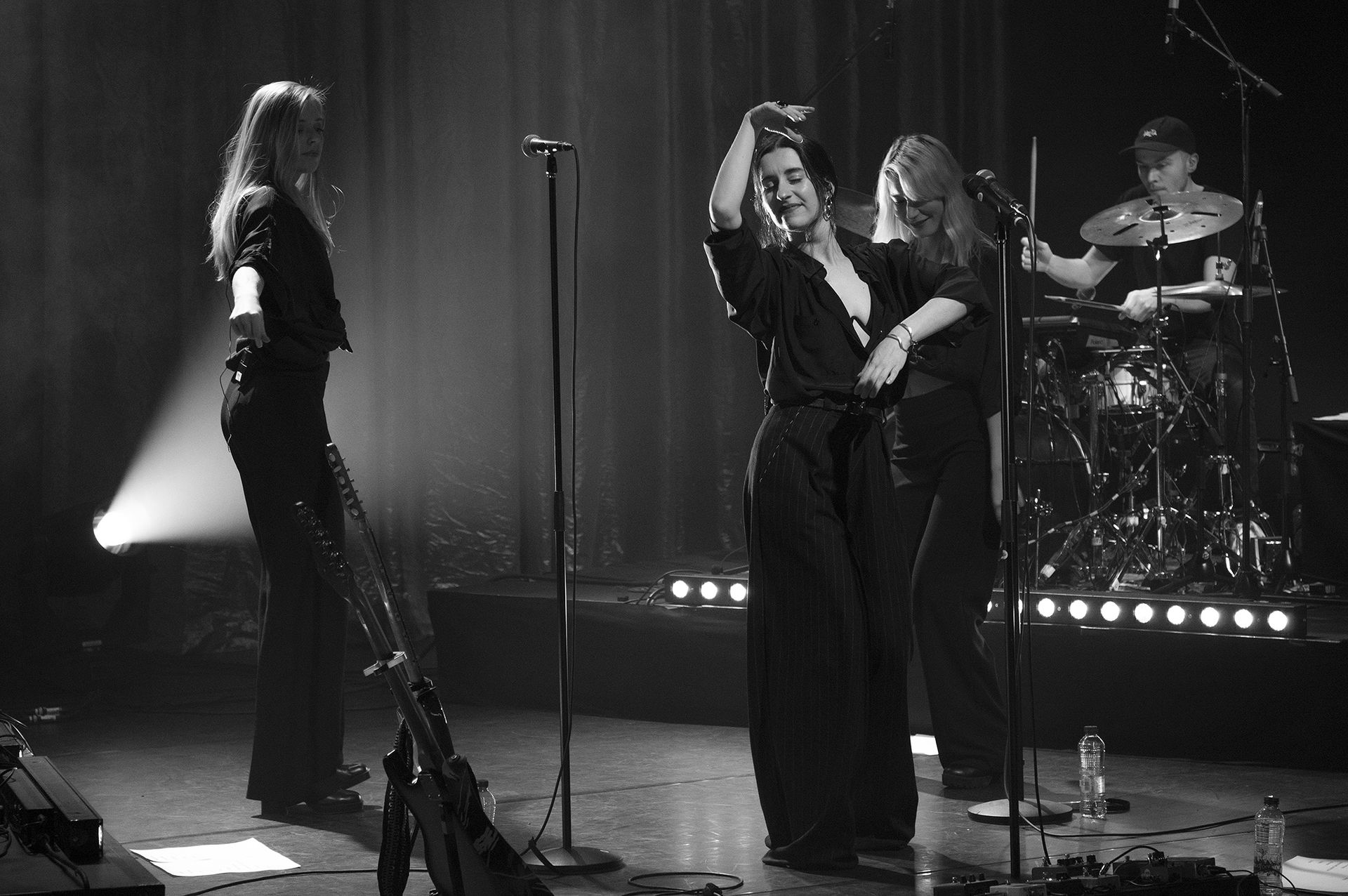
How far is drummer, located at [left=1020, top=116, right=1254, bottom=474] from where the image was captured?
6.85m

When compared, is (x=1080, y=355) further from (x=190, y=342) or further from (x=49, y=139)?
(x=49, y=139)

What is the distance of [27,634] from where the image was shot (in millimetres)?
6301

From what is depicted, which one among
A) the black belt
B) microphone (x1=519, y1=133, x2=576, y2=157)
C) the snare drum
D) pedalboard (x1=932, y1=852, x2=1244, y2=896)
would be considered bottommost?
pedalboard (x1=932, y1=852, x2=1244, y2=896)

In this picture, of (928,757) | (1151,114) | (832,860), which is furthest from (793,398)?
(1151,114)

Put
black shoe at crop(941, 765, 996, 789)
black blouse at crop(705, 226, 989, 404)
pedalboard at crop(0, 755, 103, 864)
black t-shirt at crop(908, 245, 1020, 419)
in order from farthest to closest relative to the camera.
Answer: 1. black shoe at crop(941, 765, 996, 789)
2. black t-shirt at crop(908, 245, 1020, 419)
3. black blouse at crop(705, 226, 989, 404)
4. pedalboard at crop(0, 755, 103, 864)

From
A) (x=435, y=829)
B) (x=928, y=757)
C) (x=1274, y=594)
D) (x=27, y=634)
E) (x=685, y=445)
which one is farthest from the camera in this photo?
(x=685, y=445)

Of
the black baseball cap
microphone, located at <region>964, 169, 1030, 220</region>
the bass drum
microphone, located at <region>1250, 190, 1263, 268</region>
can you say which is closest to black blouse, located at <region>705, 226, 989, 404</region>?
microphone, located at <region>964, 169, 1030, 220</region>

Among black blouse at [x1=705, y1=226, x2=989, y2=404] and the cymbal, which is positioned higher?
the cymbal

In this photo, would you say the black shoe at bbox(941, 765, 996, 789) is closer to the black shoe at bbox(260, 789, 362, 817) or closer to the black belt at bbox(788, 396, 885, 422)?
the black belt at bbox(788, 396, 885, 422)

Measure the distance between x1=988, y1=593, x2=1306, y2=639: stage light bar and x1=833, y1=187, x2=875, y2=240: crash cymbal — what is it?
152 cm

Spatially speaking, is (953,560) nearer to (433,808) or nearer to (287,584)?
(287,584)

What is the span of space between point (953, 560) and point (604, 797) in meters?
1.24

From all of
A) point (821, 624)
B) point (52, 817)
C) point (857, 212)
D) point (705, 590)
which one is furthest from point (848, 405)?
point (857, 212)

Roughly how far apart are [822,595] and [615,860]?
0.81 m
